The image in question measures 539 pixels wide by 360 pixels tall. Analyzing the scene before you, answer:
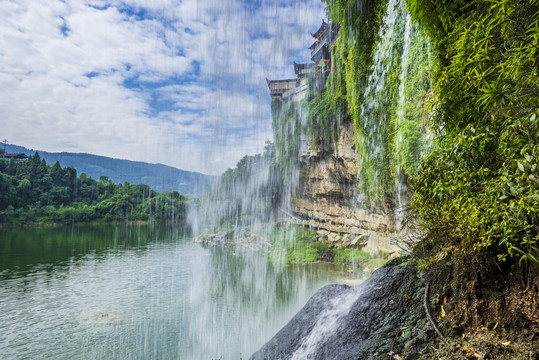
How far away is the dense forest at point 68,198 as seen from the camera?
3984 centimetres

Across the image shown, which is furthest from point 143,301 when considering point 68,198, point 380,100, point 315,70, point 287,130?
point 68,198

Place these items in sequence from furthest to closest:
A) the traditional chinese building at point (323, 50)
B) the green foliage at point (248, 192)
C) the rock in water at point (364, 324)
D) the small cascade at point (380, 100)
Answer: the green foliage at point (248, 192), the traditional chinese building at point (323, 50), the small cascade at point (380, 100), the rock in water at point (364, 324)

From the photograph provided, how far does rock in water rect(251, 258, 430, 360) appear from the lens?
103 inches

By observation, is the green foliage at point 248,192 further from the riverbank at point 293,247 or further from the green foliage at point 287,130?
the riverbank at point 293,247

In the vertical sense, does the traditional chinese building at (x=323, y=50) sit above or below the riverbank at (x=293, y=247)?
above

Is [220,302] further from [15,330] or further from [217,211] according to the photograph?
[217,211]

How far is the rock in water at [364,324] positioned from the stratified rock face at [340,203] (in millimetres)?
10602

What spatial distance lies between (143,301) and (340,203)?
1369 centimetres

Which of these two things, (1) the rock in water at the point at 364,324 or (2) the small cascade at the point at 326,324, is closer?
(1) the rock in water at the point at 364,324

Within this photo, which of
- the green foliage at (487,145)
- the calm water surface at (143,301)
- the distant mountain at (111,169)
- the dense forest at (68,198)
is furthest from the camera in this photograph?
the distant mountain at (111,169)

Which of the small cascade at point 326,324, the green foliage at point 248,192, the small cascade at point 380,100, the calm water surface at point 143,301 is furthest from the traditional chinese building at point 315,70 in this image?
the small cascade at point 326,324

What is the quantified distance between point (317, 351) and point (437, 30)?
13.6 ft

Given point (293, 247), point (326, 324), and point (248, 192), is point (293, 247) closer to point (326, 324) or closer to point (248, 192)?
point (248, 192)

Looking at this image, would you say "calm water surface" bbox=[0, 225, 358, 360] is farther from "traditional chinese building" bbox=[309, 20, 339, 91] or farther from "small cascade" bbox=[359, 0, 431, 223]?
"traditional chinese building" bbox=[309, 20, 339, 91]
